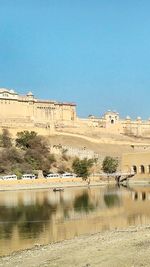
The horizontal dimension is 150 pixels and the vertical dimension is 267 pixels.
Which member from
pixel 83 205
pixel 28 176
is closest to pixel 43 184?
pixel 28 176

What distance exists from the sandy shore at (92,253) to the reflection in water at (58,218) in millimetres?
1335

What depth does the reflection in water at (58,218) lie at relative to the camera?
16641 millimetres

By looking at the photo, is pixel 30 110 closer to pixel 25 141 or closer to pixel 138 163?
pixel 25 141

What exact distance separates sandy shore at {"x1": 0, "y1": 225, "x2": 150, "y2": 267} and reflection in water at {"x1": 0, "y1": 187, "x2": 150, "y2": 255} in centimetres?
134

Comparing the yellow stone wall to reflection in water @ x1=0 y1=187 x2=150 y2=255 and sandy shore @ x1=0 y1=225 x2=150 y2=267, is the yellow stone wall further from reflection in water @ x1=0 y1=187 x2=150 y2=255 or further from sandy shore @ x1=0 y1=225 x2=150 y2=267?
sandy shore @ x1=0 y1=225 x2=150 y2=267

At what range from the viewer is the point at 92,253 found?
40.5ft

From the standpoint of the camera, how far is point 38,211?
25.1 m

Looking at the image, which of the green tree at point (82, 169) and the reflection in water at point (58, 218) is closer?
the reflection in water at point (58, 218)

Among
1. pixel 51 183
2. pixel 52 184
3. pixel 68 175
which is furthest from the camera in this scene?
pixel 68 175

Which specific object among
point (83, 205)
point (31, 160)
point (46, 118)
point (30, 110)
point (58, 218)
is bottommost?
point (58, 218)

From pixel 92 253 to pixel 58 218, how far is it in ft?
31.4

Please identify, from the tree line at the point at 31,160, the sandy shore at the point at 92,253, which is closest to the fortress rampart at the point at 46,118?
the tree line at the point at 31,160

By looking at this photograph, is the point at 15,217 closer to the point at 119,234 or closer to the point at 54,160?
the point at 119,234

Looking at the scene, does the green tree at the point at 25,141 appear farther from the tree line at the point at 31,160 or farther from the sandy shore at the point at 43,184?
the sandy shore at the point at 43,184
